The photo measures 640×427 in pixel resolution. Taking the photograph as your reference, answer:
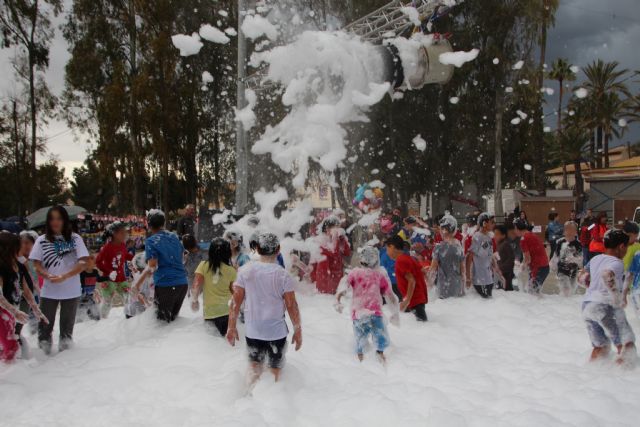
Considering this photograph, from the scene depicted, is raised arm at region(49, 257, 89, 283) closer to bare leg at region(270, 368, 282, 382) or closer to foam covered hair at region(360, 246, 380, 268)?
bare leg at region(270, 368, 282, 382)

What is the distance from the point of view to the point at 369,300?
582 centimetres

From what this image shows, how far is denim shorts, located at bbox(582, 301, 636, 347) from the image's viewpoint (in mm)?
5422

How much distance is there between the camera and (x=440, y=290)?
8.59m

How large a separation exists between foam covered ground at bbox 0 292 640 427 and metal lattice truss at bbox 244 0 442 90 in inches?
299

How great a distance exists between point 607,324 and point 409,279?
2274 mm

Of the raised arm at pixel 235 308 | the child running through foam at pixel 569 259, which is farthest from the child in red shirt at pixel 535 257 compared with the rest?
the raised arm at pixel 235 308

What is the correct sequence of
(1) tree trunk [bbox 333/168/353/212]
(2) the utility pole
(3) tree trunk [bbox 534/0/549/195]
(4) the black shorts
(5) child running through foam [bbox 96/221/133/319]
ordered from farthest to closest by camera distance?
(3) tree trunk [bbox 534/0/549/195] < (1) tree trunk [bbox 333/168/353/212] < (2) the utility pole < (5) child running through foam [bbox 96/221/133/319] < (4) the black shorts

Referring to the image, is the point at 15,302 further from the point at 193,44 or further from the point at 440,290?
the point at 193,44

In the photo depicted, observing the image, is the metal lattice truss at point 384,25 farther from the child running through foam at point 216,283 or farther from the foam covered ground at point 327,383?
the child running through foam at point 216,283

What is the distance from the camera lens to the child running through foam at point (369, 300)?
5.84m

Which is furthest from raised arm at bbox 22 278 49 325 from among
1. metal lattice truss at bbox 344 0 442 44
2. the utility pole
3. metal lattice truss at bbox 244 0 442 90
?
metal lattice truss at bbox 344 0 442 44

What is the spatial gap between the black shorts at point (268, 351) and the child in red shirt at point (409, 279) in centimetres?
266

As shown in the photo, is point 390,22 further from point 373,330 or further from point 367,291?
Answer: point 373,330

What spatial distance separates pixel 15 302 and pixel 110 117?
21422mm
